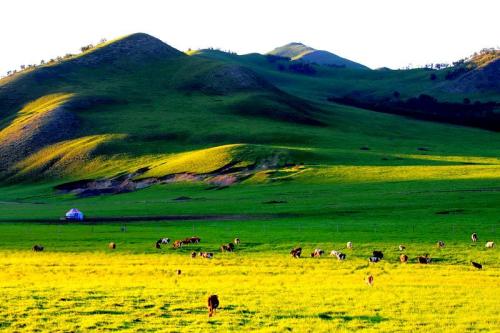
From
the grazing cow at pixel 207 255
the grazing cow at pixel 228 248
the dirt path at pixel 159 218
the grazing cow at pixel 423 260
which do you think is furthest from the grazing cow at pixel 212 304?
the dirt path at pixel 159 218

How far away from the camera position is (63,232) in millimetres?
72562

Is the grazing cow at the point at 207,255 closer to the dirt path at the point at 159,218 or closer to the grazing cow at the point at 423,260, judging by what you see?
the grazing cow at the point at 423,260

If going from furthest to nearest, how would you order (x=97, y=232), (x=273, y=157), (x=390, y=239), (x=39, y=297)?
(x=273, y=157)
(x=97, y=232)
(x=390, y=239)
(x=39, y=297)

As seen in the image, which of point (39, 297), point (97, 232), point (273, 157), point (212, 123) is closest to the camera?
point (39, 297)

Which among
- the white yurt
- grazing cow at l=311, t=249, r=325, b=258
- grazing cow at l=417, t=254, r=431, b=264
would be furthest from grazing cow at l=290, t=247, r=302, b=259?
the white yurt

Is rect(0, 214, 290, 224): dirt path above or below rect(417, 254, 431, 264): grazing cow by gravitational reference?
above

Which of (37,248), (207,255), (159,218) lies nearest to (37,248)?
(37,248)

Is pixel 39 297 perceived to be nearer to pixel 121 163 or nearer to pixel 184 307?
pixel 184 307

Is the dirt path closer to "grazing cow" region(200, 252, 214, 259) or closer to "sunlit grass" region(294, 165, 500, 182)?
Result: "grazing cow" region(200, 252, 214, 259)

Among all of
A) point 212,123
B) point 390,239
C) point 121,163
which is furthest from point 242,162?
point 390,239

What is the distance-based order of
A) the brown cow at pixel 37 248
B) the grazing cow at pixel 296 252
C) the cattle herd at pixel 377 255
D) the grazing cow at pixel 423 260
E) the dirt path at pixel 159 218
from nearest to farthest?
the grazing cow at pixel 423 260, the cattle herd at pixel 377 255, the grazing cow at pixel 296 252, the brown cow at pixel 37 248, the dirt path at pixel 159 218

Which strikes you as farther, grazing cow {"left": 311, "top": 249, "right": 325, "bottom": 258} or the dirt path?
the dirt path

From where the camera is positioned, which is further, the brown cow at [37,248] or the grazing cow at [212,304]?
the brown cow at [37,248]

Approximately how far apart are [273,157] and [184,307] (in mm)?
103834
